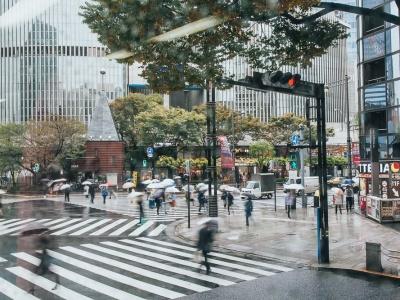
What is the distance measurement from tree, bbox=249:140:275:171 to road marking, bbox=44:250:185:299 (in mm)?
35666

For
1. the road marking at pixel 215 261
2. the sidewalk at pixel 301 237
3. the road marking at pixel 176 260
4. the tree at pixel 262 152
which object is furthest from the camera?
the tree at pixel 262 152

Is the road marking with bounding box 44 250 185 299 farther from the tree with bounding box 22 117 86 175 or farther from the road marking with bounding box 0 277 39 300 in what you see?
the tree with bounding box 22 117 86 175

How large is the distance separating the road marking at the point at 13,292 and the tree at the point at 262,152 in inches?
1523

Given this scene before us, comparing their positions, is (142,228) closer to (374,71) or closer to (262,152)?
(374,71)

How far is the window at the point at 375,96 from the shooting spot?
78.2ft

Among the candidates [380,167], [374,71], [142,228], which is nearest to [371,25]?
[374,71]

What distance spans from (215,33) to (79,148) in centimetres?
3697

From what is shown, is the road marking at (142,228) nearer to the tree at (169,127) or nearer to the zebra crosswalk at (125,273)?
the zebra crosswalk at (125,273)

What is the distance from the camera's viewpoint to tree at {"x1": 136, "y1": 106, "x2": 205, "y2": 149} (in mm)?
44125

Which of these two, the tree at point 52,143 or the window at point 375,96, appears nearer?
the window at point 375,96

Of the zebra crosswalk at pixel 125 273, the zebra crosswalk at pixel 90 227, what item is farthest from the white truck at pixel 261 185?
the zebra crosswalk at pixel 125 273

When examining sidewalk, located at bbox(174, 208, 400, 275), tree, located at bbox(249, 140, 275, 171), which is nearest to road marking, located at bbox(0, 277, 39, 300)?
sidewalk, located at bbox(174, 208, 400, 275)

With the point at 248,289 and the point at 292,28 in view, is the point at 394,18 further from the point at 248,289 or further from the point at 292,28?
the point at 248,289

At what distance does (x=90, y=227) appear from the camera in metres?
19.2
